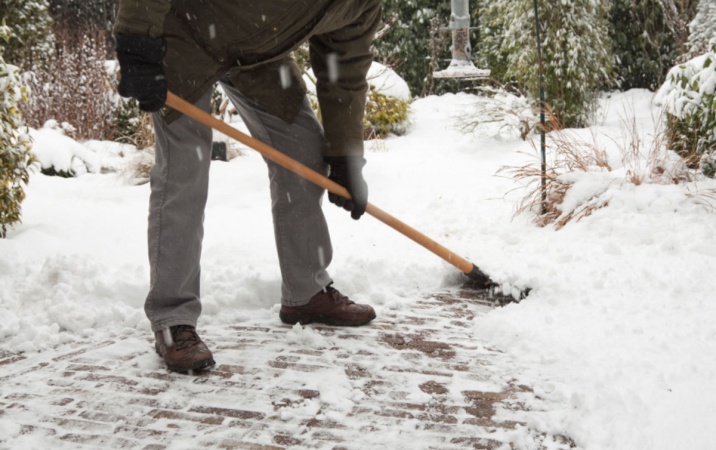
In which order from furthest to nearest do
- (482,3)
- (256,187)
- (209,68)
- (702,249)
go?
(482,3), (256,187), (702,249), (209,68)

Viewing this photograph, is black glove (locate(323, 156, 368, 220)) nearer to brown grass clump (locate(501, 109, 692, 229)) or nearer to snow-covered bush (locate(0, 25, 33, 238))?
brown grass clump (locate(501, 109, 692, 229))

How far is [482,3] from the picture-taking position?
33.0 ft

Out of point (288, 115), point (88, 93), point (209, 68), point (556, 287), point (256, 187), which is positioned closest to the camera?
point (209, 68)

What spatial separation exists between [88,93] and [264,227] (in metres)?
5.10

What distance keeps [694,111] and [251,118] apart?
2916 mm

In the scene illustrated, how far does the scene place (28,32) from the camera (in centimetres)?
952

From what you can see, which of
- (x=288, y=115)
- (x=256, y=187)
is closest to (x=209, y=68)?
(x=288, y=115)

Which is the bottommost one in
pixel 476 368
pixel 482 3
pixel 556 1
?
pixel 476 368

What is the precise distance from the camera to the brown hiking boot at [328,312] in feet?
8.99

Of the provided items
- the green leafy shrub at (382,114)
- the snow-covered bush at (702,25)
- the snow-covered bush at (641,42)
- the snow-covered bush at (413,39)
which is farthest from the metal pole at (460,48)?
the snow-covered bush at (413,39)

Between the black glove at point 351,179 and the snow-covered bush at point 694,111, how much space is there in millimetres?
2310

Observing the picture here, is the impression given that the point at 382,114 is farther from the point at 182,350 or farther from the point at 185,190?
the point at 182,350

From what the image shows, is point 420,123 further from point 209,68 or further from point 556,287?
point 209,68

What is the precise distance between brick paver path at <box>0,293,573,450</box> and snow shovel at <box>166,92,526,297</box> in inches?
17.3
